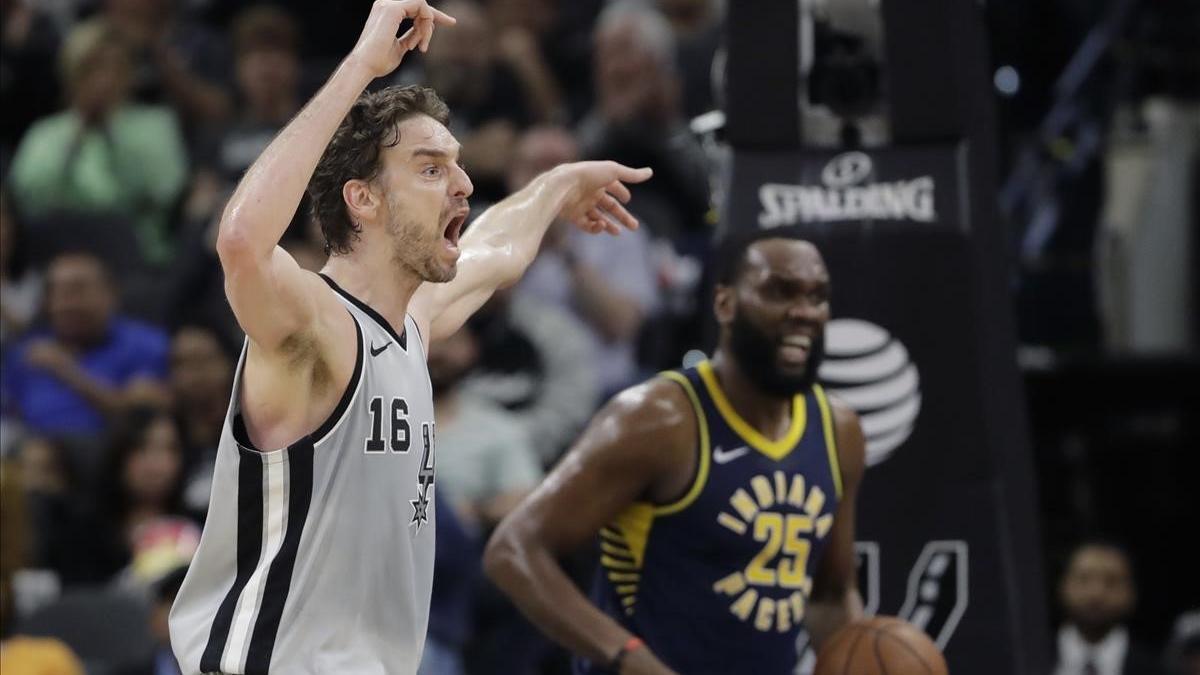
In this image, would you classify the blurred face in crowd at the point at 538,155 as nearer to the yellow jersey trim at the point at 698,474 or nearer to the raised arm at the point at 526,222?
the yellow jersey trim at the point at 698,474

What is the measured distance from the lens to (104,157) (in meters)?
11.4

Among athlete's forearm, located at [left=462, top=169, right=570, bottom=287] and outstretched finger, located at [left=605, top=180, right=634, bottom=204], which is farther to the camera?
outstretched finger, located at [left=605, top=180, right=634, bottom=204]

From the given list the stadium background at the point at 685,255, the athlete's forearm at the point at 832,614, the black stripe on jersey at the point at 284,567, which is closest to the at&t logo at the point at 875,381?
the stadium background at the point at 685,255

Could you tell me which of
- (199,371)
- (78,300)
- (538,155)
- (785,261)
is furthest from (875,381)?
(78,300)

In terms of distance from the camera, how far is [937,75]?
251 inches

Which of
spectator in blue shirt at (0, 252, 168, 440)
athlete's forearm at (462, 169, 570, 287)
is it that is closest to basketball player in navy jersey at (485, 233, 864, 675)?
athlete's forearm at (462, 169, 570, 287)

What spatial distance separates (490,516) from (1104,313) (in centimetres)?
428

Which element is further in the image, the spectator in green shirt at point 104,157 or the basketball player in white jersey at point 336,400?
the spectator in green shirt at point 104,157

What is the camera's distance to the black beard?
231 inches

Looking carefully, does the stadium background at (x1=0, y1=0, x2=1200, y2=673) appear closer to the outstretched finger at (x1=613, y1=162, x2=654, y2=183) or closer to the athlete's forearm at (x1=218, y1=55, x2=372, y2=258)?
→ the outstretched finger at (x1=613, y1=162, x2=654, y2=183)

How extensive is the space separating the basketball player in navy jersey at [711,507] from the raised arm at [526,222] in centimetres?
59

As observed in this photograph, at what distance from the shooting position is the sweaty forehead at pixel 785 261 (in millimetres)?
5906

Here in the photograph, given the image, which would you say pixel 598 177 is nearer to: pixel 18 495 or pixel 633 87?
pixel 18 495

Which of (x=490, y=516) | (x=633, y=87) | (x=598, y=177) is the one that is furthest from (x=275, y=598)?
(x=633, y=87)
